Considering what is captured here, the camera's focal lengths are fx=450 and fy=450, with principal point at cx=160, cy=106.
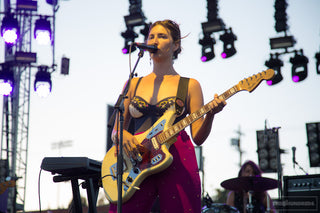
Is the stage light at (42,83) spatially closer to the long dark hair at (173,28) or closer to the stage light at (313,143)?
the stage light at (313,143)

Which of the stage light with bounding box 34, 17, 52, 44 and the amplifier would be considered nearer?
the amplifier

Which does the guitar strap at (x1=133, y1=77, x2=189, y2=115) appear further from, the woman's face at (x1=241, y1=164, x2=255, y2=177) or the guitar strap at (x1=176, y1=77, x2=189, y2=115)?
the woman's face at (x1=241, y1=164, x2=255, y2=177)

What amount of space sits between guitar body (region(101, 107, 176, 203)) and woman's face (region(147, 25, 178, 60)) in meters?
0.61

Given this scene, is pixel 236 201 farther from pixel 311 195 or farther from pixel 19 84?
pixel 19 84

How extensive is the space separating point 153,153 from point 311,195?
14.6 feet

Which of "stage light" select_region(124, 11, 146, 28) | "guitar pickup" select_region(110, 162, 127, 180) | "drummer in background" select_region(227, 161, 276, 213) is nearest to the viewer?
"guitar pickup" select_region(110, 162, 127, 180)

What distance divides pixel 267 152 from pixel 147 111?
1058 centimetres

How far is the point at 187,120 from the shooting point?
3.77m

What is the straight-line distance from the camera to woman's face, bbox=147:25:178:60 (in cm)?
414

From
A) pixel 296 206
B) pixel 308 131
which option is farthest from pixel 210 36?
pixel 296 206

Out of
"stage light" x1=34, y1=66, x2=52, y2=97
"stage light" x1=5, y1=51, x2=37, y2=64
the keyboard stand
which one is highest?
"stage light" x1=5, y1=51, x2=37, y2=64

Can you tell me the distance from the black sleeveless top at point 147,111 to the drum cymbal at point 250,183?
154 inches

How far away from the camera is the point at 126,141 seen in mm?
3773

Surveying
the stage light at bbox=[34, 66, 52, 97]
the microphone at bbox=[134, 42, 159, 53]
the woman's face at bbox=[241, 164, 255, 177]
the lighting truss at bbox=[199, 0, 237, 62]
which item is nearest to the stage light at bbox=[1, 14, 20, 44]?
the stage light at bbox=[34, 66, 52, 97]
